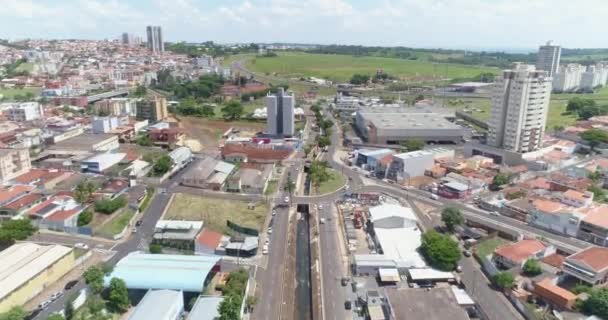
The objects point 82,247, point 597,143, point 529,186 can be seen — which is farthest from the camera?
point 597,143

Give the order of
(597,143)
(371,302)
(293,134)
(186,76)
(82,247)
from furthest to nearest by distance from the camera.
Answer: (186,76), (293,134), (597,143), (82,247), (371,302)

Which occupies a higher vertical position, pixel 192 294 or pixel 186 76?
pixel 186 76

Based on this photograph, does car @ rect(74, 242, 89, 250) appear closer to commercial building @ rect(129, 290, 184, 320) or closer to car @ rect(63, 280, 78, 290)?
car @ rect(63, 280, 78, 290)

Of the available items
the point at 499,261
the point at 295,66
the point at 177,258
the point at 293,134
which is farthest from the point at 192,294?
the point at 295,66

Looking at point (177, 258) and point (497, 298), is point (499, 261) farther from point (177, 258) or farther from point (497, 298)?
point (177, 258)

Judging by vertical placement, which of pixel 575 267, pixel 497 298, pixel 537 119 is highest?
pixel 537 119

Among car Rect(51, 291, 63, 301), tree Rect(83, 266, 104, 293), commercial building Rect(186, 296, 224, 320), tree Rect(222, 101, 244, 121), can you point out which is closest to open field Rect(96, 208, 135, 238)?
car Rect(51, 291, 63, 301)
